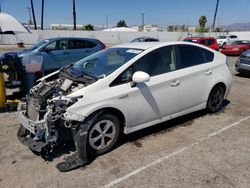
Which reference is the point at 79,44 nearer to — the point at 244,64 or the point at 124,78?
the point at 244,64

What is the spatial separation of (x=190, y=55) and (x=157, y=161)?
219 centimetres

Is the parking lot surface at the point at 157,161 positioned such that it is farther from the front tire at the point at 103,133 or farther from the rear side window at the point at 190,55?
the rear side window at the point at 190,55

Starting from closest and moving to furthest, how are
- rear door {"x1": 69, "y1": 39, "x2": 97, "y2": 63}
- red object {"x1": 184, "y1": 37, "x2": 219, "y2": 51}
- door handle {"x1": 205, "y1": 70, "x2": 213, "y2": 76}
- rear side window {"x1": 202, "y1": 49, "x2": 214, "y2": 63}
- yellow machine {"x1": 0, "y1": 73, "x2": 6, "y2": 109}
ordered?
door handle {"x1": 205, "y1": 70, "x2": 213, "y2": 76}, rear side window {"x1": 202, "y1": 49, "x2": 214, "y2": 63}, yellow machine {"x1": 0, "y1": 73, "x2": 6, "y2": 109}, rear door {"x1": 69, "y1": 39, "x2": 97, "y2": 63}, red object {"x1": 184, "y1": 37, "x2": 219, "y2": 51}

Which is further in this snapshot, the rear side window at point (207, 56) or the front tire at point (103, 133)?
the rear side window at point (207, 56)

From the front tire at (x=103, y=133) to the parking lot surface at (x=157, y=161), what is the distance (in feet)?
0.41

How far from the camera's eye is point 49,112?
3.23 m

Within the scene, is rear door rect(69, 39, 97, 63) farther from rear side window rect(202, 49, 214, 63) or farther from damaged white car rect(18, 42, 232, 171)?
rear side window rect(202, 49, 214, 63)

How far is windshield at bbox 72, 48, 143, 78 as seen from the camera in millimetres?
3738

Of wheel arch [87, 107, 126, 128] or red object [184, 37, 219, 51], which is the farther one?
red object [184, 37, 219, 51]

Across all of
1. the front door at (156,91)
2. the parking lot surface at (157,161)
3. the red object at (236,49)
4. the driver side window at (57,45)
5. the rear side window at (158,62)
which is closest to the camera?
the parking lot surface at (157,161)

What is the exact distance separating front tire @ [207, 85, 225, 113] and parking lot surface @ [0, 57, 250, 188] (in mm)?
500

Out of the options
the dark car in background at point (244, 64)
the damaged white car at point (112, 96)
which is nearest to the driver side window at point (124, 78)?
the damaged white car at point (112, 96)

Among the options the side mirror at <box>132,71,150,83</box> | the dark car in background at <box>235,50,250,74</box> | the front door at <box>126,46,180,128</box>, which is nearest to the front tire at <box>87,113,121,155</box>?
the front door at <box>126,46,180,128</box>

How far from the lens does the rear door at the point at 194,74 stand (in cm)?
432
